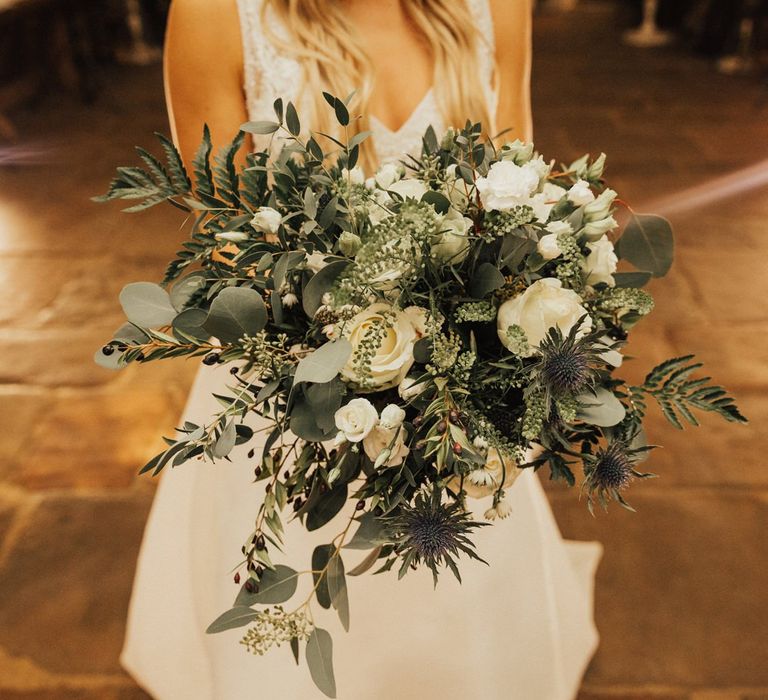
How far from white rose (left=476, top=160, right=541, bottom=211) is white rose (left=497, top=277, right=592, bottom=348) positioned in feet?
0.35

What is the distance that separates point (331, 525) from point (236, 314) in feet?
2.23

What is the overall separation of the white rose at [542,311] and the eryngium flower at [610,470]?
0.17 m

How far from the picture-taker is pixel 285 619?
96 centimetres

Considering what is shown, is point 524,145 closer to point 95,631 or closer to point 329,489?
point 329,489

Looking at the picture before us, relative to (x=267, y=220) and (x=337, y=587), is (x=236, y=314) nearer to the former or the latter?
(x=267, y=220)

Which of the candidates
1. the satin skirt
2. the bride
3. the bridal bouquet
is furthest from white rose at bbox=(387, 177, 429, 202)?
the satin skirt

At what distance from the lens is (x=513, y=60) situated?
1.86 meters

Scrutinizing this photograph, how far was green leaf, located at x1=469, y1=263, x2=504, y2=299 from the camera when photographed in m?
0.91

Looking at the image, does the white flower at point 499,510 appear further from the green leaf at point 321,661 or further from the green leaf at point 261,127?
the green leaf at point 261,127

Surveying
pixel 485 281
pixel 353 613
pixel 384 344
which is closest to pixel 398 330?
pixel 384 344

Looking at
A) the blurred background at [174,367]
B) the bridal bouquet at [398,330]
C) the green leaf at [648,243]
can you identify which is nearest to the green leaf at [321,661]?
the bridal bouquet at [398,330]

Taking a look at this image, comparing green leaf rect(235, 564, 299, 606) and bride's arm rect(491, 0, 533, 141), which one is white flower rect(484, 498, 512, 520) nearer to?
green leaf rect(235, 564, 299, 606)

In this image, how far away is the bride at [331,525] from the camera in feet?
5.00

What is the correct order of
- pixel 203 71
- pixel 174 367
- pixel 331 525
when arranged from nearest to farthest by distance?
1. pixel 331 525
2. pixel 203 71
3. pixel 174 367
